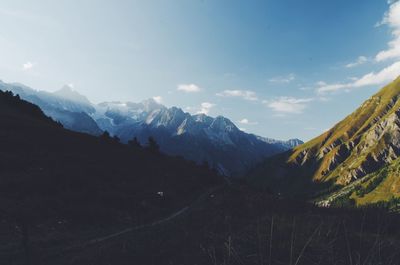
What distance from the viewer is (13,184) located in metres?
51.2

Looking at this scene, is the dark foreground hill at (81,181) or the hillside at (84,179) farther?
the hillside at (84,179)

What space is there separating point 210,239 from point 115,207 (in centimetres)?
2765

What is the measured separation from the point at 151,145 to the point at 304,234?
274ft

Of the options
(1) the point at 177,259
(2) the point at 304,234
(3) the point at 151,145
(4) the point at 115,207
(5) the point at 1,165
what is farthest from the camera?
(3) the point at 151,145

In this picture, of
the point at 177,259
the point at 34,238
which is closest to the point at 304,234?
the point at 177,259

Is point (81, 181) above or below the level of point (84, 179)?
below

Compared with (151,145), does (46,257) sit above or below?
below

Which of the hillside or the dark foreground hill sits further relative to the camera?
the hillside

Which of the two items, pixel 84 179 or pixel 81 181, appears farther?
pixel 84 179

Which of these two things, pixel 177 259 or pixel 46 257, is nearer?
pixel 177 259

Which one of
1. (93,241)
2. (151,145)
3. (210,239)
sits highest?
(151,145)

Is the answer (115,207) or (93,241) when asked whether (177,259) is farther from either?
(115,207)

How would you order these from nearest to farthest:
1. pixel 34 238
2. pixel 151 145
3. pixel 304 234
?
pixel 304 234 < pixel 34 238 < pixel 151 145

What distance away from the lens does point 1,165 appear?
2312 inches
